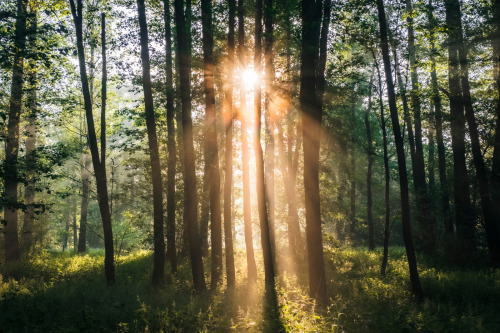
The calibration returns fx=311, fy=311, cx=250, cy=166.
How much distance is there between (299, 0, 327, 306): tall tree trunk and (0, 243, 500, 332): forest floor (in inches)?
31.2

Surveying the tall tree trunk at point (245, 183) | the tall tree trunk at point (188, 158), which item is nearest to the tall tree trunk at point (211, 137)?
the tall tree trunk at point (188, 158)

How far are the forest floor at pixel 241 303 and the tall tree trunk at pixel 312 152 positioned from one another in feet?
2.60

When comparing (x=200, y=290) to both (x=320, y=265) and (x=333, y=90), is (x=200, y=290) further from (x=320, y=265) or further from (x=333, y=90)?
(x=333, y=90)

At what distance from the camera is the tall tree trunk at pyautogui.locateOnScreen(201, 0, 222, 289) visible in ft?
37.6

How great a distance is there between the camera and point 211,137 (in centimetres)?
1224

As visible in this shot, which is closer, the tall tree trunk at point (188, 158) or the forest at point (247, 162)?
the forest at point (247, 162)

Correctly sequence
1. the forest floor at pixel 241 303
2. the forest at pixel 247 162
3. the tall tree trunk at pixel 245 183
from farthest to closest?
the tall tree trunk at pixel 245 183 → the forest at pixel 247 162 → the forest floor at pixel 241 303

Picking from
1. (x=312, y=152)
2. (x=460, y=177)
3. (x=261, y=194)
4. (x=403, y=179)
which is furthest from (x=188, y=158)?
(x=460, y=177)

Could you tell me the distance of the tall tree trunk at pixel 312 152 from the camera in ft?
31.4

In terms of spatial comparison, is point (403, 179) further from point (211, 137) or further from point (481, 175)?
point (211, 137)

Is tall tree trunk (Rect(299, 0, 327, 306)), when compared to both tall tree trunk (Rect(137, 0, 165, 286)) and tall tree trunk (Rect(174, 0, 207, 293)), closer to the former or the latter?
tall tree trunk (Rect(174, 0, 207, 293))

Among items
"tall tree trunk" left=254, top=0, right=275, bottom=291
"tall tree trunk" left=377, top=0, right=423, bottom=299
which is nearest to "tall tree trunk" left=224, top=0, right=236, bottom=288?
"tall tree trunk" left=254, top=0, right=275, bottom=291

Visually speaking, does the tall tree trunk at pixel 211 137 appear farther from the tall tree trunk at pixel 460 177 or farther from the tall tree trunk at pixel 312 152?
the tall tree trunk at pixel 460 177

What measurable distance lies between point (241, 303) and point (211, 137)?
6129mm
